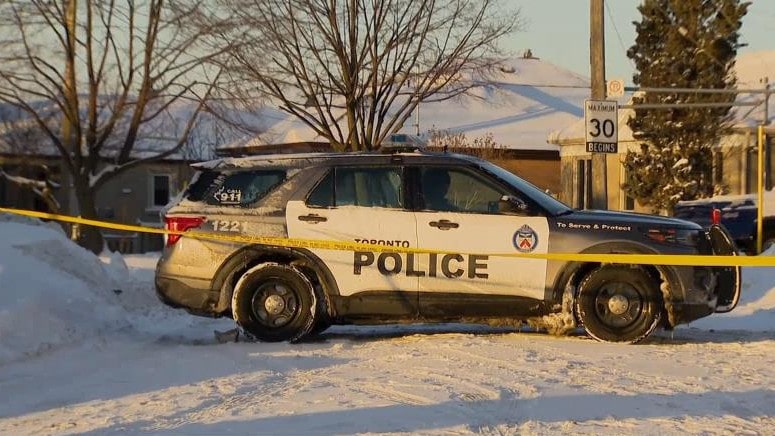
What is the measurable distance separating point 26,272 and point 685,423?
21.4ft

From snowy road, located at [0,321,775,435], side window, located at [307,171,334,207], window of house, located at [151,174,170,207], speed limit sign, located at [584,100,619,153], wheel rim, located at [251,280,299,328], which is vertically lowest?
snowy road, located at [0,321,775,435]

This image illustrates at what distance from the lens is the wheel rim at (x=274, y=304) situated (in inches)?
370

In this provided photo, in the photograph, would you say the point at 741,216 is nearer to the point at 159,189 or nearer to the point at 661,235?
the point at 661,235

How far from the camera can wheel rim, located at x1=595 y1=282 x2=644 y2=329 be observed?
356 inches

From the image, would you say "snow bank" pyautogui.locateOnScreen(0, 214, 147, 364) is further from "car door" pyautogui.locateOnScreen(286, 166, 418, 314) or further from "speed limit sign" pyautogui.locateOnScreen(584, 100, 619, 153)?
"speed limit sign" pyautogui.locateOnScreen(584, 100, 619, 153)

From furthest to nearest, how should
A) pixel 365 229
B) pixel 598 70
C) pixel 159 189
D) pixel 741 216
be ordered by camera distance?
pixel 159 189 < pixel 741 216 < pixel 598 70 < pixel 365 229

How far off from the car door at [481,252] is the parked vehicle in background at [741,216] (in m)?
14.6

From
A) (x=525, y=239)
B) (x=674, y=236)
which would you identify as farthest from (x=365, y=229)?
(x=674, y=236)

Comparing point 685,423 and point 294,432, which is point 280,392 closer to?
point 294,432

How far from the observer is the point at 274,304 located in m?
9.41

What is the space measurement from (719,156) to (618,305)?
23326mm

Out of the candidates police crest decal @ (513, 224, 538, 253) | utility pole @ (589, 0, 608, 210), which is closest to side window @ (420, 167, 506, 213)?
police crest decal @ (513, 224, 538, 253)

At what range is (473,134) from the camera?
131 ft

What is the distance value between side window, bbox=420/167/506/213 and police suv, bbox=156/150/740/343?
0.01 metres
